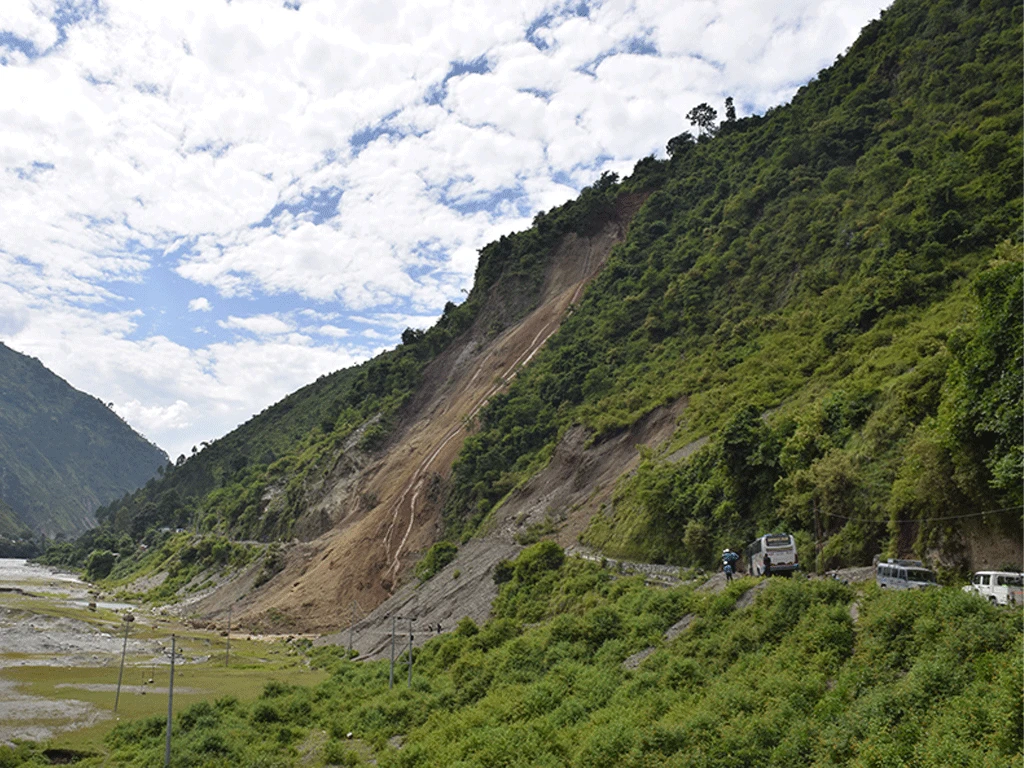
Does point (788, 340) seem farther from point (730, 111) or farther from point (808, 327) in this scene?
point (730, 111)

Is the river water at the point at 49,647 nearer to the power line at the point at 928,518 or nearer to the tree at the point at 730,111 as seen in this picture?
the power line at the point at 928,518

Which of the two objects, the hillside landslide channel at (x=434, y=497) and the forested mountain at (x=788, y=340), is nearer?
the forested mountain at (x=788, y=340)

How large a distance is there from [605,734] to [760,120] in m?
89.1

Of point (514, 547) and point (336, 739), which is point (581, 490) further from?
point (336, 739)

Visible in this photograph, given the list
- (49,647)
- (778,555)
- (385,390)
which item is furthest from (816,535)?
(385,390)

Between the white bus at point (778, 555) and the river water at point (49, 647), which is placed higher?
the white bus at point (778, 555)

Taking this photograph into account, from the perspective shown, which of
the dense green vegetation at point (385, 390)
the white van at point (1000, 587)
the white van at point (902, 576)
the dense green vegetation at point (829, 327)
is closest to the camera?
the white van at point (1000, 587)

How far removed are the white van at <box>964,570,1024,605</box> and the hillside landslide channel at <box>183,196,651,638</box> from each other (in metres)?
27.4

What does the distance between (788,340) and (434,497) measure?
40.0m

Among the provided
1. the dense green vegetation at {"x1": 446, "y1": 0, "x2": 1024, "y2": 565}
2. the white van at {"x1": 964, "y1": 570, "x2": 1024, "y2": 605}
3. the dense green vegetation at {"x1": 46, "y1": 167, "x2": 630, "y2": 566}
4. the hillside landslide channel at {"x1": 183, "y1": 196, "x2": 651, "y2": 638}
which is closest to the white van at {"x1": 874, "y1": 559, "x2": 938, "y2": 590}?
the white van at {"x1": 964, "y1": 570, "x2": 1024, "y2": 605}

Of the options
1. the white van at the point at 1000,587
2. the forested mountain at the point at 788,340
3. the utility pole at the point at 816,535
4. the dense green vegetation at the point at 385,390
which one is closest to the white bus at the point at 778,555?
the utility pole at the point at 816,535

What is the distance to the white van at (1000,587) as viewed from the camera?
1616 centimetres

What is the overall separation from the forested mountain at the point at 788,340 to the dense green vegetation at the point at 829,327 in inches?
5.5

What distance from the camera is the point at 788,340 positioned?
45125 mm
